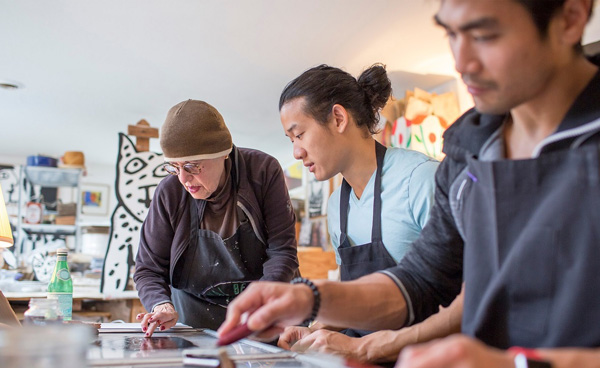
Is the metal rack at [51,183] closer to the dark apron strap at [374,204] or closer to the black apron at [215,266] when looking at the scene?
the black apron at [215,266]

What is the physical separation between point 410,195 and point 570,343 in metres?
0.86

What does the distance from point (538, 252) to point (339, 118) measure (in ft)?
3.50

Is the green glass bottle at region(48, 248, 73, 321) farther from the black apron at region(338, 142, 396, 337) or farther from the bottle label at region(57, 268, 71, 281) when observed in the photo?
the black apron at region(338, 142, 396, 337)

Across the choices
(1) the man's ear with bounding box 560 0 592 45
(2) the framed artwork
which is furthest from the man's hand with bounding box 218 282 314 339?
(2) the framed artwork

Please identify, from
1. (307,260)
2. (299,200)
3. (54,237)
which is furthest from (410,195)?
(54,237)

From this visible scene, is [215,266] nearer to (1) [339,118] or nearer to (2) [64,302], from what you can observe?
(2) [64,302]

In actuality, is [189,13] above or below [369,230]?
above

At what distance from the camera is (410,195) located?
163 cm

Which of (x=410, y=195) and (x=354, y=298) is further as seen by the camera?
(x=410, y=195)

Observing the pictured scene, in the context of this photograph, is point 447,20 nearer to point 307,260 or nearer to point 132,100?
point 307,260

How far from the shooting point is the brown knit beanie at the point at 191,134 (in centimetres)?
193

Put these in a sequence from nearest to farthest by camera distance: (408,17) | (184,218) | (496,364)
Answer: (496,364) < (184,218) < (408,17)

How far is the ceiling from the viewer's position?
359cm

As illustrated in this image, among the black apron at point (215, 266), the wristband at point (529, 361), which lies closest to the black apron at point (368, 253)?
the black apron at point (215, 266)
